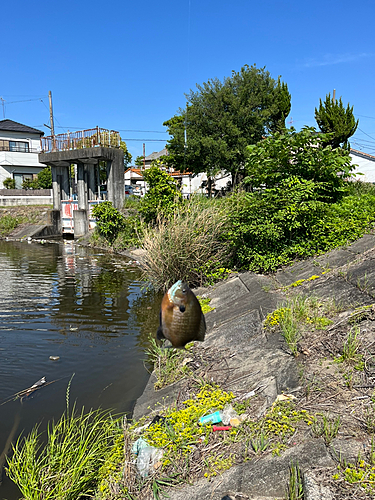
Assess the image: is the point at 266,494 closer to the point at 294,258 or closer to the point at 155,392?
the point at 155,392

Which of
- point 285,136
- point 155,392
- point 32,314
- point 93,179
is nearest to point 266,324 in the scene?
point 155,392

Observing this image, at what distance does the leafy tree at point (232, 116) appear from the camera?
25750 millimetres

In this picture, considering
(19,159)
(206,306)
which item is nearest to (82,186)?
(206,306)

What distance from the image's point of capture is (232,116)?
84.5 ft

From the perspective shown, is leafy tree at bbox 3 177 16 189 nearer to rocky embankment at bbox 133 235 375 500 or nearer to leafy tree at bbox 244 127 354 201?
leafy tree at bbox 244 127 354 201

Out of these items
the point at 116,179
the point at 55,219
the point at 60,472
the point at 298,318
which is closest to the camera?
the point at 60,472

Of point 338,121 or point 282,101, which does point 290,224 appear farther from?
point 282,101

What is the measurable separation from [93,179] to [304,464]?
25.6 metres

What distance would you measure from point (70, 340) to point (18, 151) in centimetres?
4943

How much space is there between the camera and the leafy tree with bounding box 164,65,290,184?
25750 mm

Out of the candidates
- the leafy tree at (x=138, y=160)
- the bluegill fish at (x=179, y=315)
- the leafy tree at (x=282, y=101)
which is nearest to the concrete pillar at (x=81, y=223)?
the leafy tree at (x=282, y=101)

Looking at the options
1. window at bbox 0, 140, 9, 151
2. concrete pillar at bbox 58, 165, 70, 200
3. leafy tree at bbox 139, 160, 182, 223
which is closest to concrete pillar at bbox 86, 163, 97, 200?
concrete pillar at bbox 58, 165, 70, 200

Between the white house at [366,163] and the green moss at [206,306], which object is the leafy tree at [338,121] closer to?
the white house at [366,163]

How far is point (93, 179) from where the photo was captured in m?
26.8
